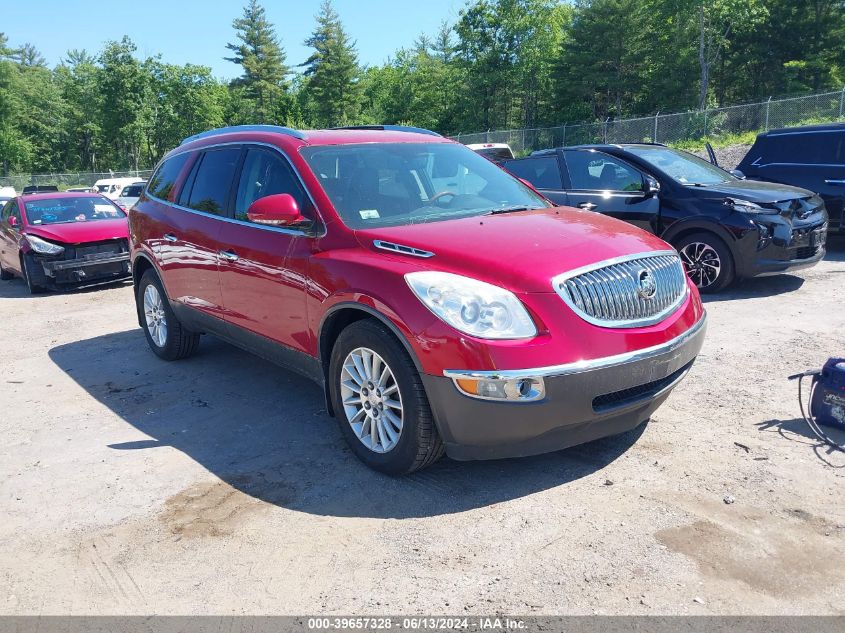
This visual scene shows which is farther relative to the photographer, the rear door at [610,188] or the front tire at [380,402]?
the rear door at [610,188]

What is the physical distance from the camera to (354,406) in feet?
12.9

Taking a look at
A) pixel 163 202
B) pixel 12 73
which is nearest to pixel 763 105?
pixel 163 202

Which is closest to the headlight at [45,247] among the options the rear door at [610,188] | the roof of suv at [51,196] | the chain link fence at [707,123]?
the roof of suv at [51,196]

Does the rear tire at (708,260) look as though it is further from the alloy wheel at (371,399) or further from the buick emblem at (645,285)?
the alloy wheel at (371,399)

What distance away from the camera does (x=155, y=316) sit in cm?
650

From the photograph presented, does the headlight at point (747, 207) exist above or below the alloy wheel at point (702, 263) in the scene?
above

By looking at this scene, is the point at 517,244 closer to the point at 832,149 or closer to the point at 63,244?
the point at 832,149

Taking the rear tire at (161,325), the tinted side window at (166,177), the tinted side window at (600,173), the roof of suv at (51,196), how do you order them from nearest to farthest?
the tinted side window at (166,177)
the rear tire at (161,325)
the tinted side window at (600,173)
the roof of suv at (51,196)

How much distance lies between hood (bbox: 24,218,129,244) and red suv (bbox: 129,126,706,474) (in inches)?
250

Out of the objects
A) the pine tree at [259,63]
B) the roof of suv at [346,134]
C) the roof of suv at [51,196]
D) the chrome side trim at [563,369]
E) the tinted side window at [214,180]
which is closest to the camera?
the chrome side trim at [563,369]

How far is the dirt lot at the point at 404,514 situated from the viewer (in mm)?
2773

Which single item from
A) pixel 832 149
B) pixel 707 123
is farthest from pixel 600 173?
pixel 707 123

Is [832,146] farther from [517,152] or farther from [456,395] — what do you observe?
[517,152]

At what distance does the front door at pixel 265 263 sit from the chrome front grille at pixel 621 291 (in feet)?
5.47
